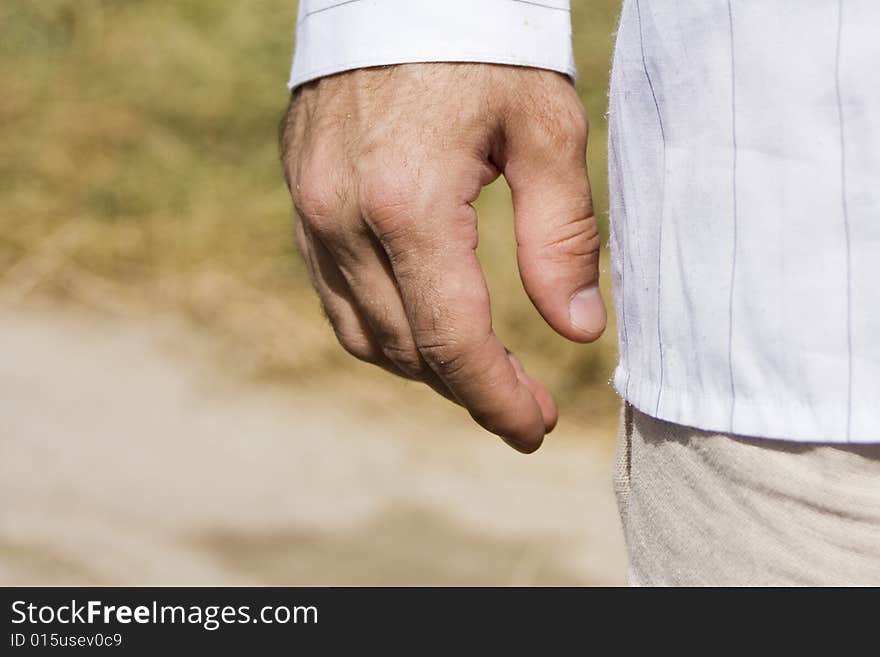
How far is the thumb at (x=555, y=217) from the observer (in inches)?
38.4

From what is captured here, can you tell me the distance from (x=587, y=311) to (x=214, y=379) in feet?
7.20

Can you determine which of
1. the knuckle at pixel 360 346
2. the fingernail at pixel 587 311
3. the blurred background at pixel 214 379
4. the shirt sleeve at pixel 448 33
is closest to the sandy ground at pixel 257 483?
the blurred background at pixel 214 379

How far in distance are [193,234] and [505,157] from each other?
9.24ft

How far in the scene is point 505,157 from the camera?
99 centimetres

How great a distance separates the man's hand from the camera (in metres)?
0.95

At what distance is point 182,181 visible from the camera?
3.94 meters

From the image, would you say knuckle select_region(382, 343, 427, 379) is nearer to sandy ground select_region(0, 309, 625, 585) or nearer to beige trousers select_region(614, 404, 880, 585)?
beige trousers select_region(614, 404, 880, 585)

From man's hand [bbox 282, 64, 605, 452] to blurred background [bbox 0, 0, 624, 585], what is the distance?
4.74 ft

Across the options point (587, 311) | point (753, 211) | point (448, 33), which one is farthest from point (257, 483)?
point (753, 211)

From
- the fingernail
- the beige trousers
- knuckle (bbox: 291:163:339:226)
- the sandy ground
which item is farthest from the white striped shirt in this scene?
the sandy ground

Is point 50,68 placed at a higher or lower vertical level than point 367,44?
higher

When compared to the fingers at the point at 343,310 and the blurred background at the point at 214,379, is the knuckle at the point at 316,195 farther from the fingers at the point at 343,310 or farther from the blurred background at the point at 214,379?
the blurred background at the point at 214,379
